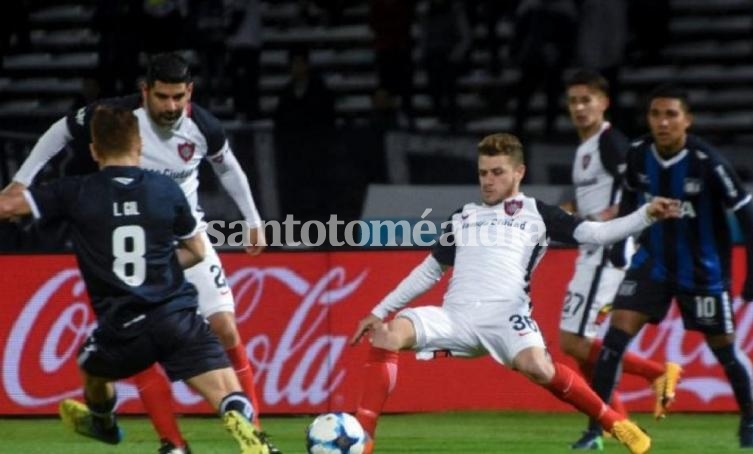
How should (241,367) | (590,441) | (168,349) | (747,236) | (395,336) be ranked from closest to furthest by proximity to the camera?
(168,349) < (395,336) < (241,367) < (747,236) < (590,441)

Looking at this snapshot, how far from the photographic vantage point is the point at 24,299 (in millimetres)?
12188

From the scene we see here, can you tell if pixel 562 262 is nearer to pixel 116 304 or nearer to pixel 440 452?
pixel 440 452

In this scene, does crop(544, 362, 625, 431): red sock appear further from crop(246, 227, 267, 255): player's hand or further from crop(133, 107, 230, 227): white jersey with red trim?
crop(133, 107, 230, 227): white jersey with red trim

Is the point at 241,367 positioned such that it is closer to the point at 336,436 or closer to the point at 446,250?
the point at 446,250

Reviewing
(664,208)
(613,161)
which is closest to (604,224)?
(664,208)

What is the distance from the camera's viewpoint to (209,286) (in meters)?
9.65

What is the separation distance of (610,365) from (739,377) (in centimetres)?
72

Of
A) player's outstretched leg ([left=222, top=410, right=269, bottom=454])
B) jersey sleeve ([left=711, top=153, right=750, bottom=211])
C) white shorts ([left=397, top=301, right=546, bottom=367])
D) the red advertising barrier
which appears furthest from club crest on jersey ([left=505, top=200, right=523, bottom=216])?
the red advertising barrier

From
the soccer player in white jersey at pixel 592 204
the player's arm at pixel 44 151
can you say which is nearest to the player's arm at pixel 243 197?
the player's arm at pixel 44 151

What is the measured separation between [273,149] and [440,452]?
3.82 m

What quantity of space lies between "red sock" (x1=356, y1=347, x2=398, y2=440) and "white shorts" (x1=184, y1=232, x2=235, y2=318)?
45.9 inches

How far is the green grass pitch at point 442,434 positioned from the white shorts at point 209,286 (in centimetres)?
81

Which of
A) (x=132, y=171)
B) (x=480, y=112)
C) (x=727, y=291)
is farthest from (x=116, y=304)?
(x=480, y=112)

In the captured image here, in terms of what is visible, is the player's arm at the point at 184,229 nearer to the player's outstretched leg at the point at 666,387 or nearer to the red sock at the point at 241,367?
the red sock at the point at 241,367
